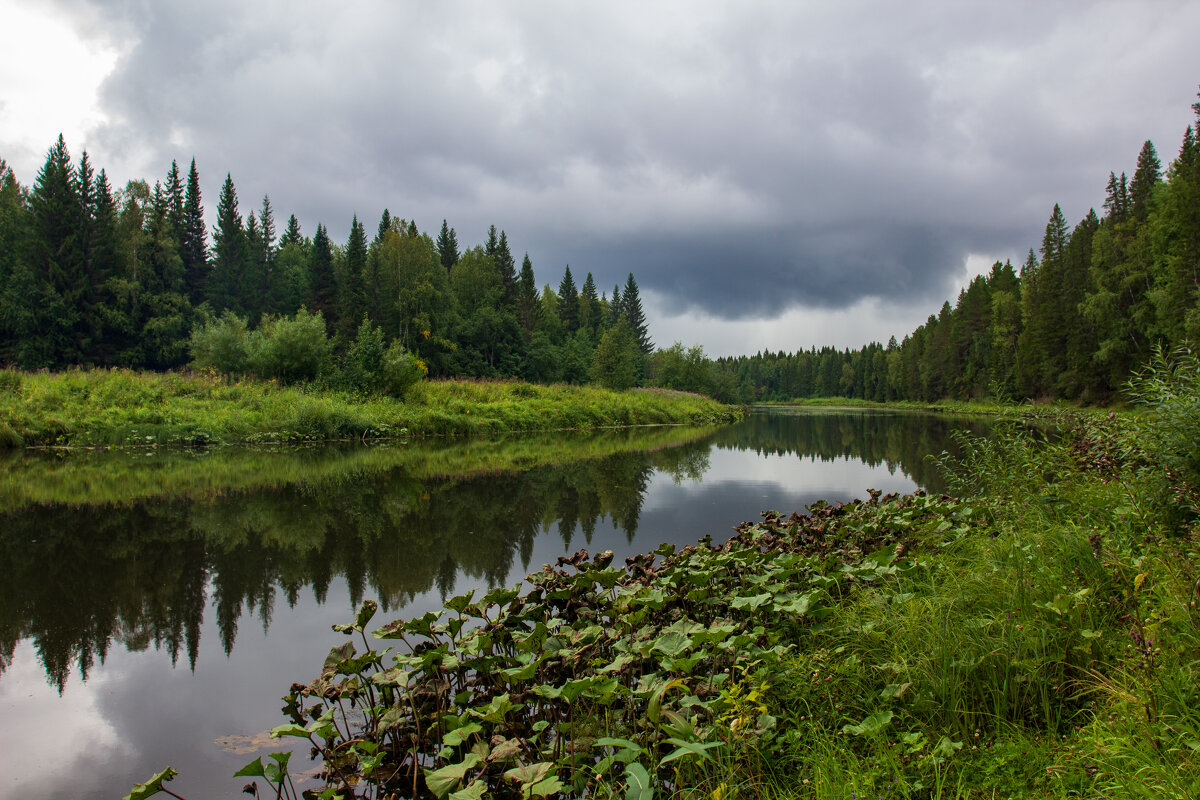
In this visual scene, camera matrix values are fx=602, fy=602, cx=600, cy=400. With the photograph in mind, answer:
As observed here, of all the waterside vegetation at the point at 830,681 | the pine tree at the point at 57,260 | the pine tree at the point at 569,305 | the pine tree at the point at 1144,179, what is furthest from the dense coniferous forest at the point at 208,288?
the pine tree at the point at 1144,179

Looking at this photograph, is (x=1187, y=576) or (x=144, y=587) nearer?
(x=1187, y=576)

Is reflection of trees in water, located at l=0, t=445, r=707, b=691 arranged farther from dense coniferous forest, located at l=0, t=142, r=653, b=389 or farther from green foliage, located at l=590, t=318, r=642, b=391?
green foliage, located at l=590, t=318, r=642, b=391

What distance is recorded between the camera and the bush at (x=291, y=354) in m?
22.9

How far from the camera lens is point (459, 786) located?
2172mm

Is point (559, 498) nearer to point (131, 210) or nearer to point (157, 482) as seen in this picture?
point (157, 482)

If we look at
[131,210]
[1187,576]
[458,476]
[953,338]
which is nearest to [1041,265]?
[953,338]

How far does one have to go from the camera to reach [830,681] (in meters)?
2.68

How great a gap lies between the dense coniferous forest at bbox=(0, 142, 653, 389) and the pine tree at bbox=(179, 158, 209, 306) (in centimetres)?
10

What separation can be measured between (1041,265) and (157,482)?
2247 inches

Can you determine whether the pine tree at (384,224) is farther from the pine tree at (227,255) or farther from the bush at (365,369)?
the bush at (365,369)

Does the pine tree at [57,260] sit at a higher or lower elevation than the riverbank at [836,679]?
higher

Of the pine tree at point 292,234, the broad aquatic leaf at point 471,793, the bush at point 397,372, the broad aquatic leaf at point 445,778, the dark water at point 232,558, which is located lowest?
the dark water at point 232,558

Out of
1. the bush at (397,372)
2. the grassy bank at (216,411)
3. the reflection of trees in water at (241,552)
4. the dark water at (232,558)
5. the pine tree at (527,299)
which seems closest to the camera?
the dark water at (232,558)

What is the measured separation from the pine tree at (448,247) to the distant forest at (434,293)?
18 cm
